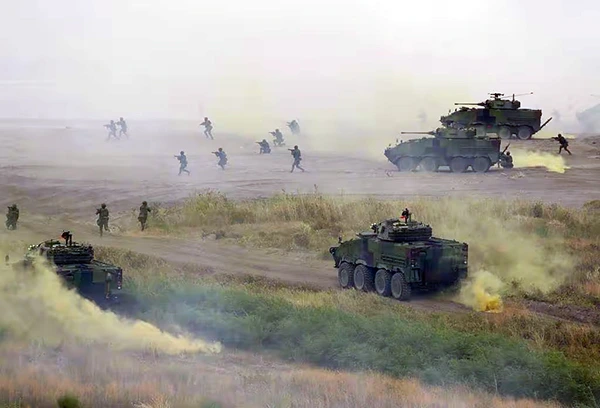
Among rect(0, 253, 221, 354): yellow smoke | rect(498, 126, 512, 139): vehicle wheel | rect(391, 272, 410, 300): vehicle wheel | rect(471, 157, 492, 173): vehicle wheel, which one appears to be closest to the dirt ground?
rect(391, 272, 410, 300): vehicle wheel

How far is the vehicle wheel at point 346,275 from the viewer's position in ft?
80.4

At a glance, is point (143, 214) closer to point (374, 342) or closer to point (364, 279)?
point (364, 279)

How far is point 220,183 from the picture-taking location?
45.7 meters

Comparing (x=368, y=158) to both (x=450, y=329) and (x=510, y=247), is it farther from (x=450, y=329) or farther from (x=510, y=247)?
(x=450, y=329)

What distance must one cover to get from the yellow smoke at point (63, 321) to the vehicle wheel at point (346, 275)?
711cm

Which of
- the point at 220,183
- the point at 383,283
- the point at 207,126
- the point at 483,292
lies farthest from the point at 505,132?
the point at 483,292

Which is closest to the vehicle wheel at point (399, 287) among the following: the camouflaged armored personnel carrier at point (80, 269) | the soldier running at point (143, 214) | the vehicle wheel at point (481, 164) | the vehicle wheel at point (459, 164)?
the camouflaged armored personnel carrier at point (80, 269)

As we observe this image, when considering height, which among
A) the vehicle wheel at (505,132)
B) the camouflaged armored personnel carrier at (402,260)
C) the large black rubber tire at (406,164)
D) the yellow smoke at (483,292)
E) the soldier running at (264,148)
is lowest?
the yellow smoke at (483,292)

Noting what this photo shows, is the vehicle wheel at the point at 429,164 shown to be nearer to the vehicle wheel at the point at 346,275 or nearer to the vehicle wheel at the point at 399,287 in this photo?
the vehicle wheel at the point at 346,275

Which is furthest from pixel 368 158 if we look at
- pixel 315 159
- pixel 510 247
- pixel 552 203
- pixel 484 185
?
pixel 510 247

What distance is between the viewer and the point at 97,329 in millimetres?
18109

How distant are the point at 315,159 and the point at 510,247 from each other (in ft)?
98.5

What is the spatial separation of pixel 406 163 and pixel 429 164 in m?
1.37

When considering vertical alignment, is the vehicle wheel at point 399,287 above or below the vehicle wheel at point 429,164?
below
